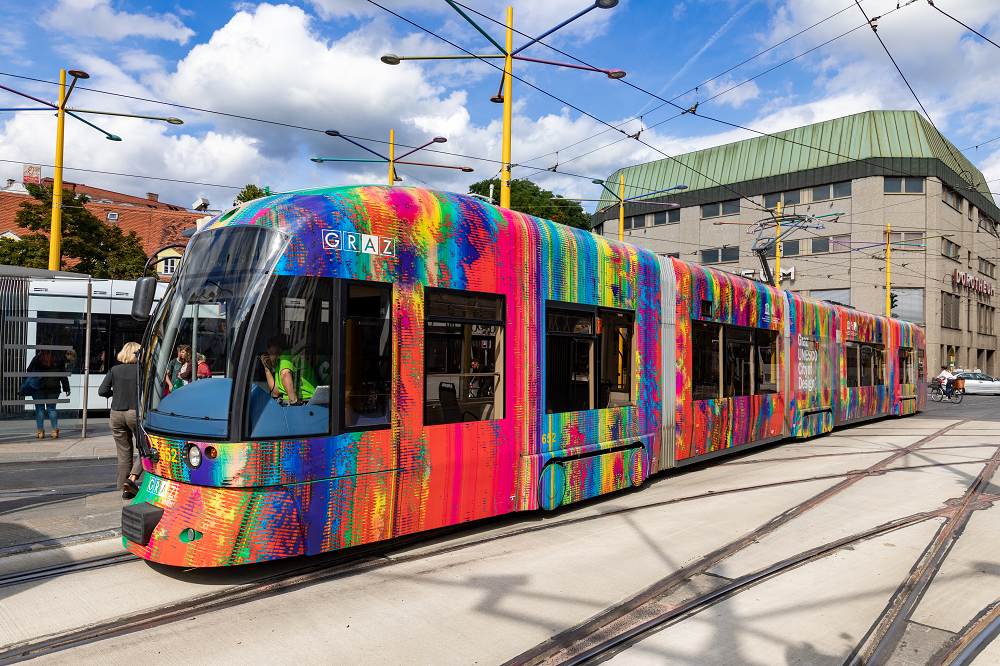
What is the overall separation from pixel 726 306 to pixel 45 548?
29.4ft

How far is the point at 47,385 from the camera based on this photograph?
42.3 ft

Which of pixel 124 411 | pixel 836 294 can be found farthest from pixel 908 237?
pixel 124 411

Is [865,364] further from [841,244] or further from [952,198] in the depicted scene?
[952,198]

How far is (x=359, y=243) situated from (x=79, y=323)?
12750 millimetres

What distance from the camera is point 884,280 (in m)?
42.9

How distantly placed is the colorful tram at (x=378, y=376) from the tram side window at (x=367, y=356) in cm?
1

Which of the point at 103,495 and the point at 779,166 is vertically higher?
the point at 779,166

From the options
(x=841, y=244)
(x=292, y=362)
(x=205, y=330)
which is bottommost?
(x=292, y=362)

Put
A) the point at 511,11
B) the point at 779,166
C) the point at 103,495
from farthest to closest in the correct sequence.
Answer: the point at 779,166 → the point at 511,11 → the point at 103,495

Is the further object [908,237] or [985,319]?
[985,319]

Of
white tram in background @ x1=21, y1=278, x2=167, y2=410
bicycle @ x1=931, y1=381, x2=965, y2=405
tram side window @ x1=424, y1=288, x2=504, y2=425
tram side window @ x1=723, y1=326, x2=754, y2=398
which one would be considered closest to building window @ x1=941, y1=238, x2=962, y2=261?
bicycle @ x1=931, y1=381, x2=965, y2=405

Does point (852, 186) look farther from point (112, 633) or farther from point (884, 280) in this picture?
point (112, 633)

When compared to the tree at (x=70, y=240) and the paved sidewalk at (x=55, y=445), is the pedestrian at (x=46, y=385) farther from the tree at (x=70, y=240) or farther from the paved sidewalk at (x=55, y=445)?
the tree at (x=70, y=240)

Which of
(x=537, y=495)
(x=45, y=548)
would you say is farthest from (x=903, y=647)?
(x=45, y=548)
